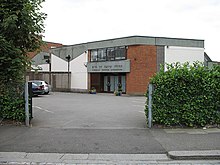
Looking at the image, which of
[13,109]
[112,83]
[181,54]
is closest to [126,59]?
[112,83]

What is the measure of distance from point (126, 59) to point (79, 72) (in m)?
7.85

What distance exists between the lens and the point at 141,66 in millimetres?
26781

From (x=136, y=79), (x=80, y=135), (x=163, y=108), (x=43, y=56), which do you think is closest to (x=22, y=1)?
(x=80, y=135)

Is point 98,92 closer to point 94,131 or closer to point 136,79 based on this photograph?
point 136,79

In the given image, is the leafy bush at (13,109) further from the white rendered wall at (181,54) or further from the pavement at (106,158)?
the white rendered wall at (181,54)

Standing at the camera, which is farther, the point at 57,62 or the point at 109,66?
the point at 57,62

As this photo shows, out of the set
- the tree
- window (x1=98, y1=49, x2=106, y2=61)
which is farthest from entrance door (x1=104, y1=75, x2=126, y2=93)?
A: the tree

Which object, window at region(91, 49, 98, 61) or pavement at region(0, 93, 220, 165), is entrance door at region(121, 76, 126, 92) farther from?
pavement at region(0, 93, 220, 165)

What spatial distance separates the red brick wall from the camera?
87.8 ft

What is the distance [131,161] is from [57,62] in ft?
105

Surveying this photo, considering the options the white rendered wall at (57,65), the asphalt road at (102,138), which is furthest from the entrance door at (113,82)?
the asphalt road at (102,138)

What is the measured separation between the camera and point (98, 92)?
31.9 m

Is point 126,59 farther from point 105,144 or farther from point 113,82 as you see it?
point 105,144

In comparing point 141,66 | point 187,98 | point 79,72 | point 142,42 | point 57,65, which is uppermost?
point 142,42
